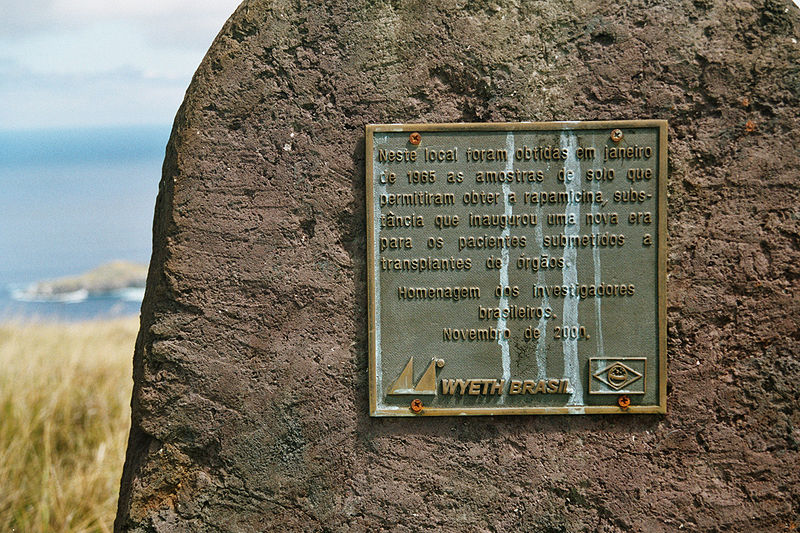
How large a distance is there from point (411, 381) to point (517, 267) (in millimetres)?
633

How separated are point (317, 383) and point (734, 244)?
70.4 inches

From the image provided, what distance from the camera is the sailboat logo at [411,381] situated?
2.93m

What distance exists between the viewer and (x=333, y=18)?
9.39ft

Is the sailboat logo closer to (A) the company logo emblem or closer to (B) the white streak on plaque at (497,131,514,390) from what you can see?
(B) the white streak on plaque at (497,131,514,390)

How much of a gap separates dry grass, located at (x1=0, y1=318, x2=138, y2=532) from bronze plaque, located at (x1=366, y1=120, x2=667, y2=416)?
8.50 feet

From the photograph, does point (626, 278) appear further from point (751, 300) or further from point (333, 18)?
point (333, 18)

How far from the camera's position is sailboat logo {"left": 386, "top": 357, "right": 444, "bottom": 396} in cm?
293

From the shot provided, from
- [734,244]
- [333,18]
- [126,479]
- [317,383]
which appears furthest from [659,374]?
[126,479]

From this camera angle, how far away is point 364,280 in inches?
116

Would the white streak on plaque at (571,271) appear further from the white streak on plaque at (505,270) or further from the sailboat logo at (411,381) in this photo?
the sailboat logo at (411,381)

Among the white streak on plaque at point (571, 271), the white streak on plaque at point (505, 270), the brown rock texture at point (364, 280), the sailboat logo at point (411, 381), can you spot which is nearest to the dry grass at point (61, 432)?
the brown rock texture at point (364, 280)

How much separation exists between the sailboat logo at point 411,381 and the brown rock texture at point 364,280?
0.14 meters

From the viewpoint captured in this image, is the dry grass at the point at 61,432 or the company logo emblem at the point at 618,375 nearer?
the company logo emblem at the point at 618,375

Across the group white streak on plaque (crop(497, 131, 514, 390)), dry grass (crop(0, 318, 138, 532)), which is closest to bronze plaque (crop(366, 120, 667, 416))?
white streak on plaque (crop(497, 131, 514, 390))
